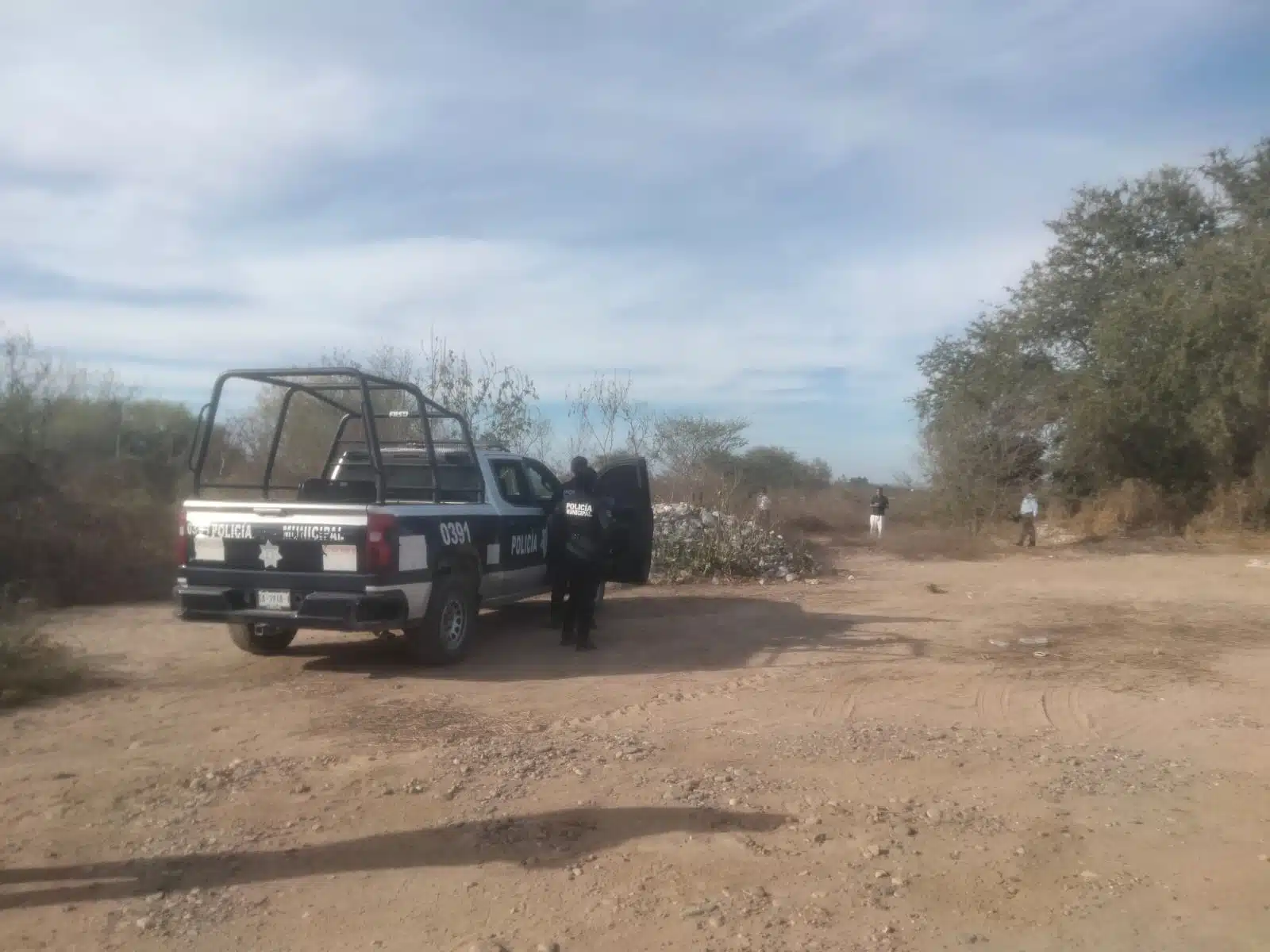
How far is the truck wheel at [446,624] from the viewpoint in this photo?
8859mm

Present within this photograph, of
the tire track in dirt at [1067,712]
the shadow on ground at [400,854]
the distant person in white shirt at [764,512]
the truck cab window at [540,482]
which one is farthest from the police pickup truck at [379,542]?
the distant person in white shirt at [764,512]

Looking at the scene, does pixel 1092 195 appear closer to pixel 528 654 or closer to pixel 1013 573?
pixel 1013 573

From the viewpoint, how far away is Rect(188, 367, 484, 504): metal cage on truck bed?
28.1 feet

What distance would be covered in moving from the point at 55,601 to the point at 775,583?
372 inches

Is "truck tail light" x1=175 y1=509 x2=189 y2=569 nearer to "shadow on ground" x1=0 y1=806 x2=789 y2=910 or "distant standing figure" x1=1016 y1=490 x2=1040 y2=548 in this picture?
"shadow on ground" x1=0 y1=806 x2=789 y2=910

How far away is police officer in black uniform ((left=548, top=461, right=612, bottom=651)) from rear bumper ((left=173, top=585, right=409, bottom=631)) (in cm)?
188

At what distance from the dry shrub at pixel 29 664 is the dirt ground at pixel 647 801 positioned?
308 millimetres

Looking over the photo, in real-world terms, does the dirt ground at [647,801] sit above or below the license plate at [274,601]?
below

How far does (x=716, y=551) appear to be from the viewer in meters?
15.8

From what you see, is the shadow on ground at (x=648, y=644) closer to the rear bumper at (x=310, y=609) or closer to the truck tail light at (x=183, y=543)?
the rear bumper at (x=310, y=609)

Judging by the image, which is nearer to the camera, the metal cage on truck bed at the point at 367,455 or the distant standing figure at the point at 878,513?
the metal cage on truck bed at the point at 367,455

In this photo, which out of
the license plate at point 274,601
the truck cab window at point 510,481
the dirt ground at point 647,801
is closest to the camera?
the dirt ground at point 647,801

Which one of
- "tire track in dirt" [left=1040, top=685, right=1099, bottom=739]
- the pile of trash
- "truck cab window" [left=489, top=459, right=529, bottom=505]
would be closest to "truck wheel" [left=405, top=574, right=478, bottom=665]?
"truck cab window" [left=489, top=459, right=529, bottom=505]

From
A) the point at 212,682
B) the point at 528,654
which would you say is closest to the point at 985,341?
the point at 528,654
